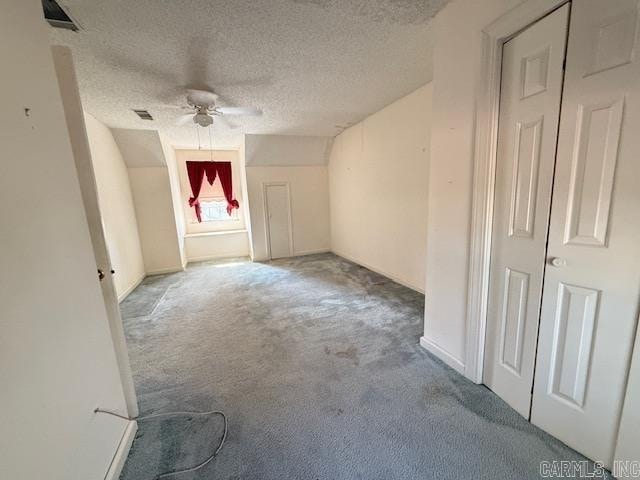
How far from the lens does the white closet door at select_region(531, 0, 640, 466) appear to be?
105cm

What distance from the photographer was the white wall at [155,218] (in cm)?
464

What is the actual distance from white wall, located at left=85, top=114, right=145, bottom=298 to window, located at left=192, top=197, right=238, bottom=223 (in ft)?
6.01

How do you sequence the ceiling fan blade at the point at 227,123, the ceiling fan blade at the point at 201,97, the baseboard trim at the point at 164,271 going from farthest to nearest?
the baseboard trim at the point at 164,271 → the ceiling fan blade at the point at 227,123 → the ceiling fan blade at the point at 201,97

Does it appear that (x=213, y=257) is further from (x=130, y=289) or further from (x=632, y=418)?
(x=632, y=418)

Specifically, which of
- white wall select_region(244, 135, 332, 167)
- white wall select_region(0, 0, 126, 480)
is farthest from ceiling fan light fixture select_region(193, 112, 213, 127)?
white wall select_region(244, 135, 332, 167)

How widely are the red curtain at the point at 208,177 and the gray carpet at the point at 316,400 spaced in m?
3.53

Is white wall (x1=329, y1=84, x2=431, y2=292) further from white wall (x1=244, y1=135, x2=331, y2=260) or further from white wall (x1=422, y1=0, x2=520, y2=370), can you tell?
white wall (x1=422, y1=0, x2=520, y2=370)

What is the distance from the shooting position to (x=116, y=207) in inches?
152

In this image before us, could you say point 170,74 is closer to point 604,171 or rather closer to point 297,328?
point 297,328

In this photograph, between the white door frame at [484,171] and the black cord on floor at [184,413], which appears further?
the white door frame at [484,171]

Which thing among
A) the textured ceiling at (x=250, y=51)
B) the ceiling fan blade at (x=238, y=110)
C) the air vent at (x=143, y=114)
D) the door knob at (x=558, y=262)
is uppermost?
the air vent at (x=143, y=114)

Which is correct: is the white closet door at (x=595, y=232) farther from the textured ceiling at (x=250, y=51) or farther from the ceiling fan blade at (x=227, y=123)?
the ceiling fan blade at (x=227, y=123)

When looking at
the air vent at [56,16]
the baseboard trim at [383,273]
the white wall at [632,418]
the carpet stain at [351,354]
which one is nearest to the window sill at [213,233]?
the baseboard trim at [383,273]

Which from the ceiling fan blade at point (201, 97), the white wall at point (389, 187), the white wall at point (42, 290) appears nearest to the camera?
the white wall at point (42, 290)
